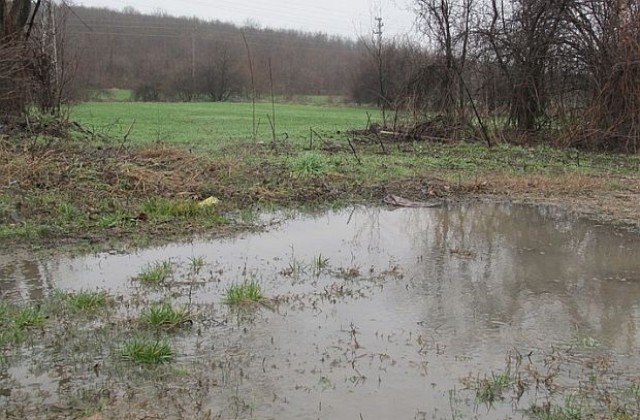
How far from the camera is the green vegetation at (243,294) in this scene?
550cm

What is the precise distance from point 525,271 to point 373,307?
2137 mm

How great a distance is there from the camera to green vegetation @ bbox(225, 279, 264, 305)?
18.1 feet

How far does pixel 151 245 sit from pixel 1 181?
3.30 metres

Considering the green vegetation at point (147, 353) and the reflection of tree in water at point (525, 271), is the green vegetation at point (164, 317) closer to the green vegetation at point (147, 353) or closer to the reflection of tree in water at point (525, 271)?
the green vegetation at point (147, 353)

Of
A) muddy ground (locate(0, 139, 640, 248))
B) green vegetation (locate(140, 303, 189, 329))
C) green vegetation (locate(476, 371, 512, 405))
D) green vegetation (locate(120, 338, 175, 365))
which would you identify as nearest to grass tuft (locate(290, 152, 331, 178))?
muddy ground (locate(0, 139, 640, 248))

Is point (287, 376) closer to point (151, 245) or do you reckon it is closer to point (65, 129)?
point (151, 245)

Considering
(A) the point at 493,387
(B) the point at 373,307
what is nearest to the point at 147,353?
(B) the point at 373,307

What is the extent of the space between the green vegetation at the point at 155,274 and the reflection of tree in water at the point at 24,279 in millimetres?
837

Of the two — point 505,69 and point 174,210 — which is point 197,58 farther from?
point 174,210

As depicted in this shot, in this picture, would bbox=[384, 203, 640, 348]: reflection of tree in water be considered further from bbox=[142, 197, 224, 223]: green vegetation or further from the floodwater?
bbox=[142, 197, 224, 223]: green vegetation

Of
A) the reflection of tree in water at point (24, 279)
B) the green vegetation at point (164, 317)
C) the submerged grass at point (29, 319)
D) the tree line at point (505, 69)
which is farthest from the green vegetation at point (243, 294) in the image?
the tree line at point (505, 69)

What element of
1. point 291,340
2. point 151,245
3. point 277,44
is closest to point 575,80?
point 151,245

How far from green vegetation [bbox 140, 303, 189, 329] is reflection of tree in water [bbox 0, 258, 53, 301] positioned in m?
1.33

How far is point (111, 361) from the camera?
14.1 feet
